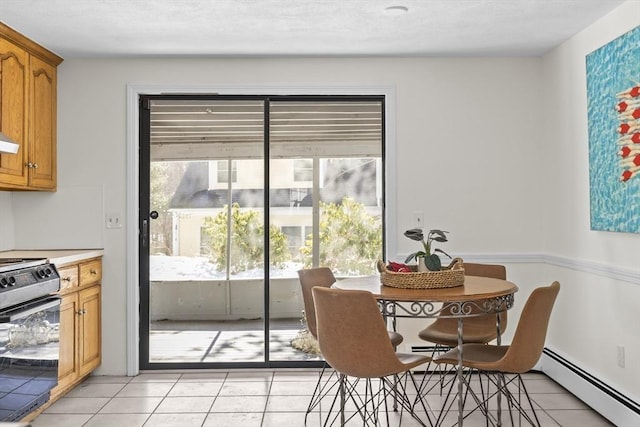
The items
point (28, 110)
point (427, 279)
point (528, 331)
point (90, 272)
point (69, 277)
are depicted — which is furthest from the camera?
point (90, 272)

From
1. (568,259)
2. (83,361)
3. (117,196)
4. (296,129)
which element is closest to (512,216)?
(568,259)

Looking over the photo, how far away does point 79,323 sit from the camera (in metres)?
3.76

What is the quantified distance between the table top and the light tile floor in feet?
2.62

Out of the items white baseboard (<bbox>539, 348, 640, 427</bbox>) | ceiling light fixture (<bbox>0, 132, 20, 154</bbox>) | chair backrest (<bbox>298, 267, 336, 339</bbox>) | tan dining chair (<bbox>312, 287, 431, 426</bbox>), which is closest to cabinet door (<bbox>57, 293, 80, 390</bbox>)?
ceiling light fixture (<bbox>0, 132, 20, 154</bbox>)

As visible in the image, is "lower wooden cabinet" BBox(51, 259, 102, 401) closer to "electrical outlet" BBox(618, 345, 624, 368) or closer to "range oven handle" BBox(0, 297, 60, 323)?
"range oven handle" BBox(0, 297, 60, 323)

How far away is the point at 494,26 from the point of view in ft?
11.6

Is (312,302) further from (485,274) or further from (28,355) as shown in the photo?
(28,355)

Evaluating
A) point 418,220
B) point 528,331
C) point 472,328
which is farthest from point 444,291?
point 418,220

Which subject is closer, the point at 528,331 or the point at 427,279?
the point at 528,331

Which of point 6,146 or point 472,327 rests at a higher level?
point 6,146

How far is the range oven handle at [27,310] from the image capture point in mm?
2791

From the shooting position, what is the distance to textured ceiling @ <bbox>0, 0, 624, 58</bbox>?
3148mm

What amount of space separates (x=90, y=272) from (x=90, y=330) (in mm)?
403

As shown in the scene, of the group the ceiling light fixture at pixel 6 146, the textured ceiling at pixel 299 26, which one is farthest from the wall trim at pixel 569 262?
the ceiling light fixture at pixel 6 146
